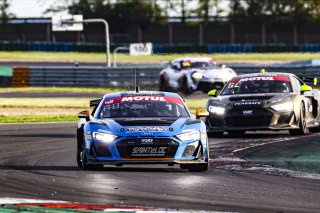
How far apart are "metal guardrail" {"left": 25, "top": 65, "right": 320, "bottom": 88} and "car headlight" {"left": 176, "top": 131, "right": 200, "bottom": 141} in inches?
1108

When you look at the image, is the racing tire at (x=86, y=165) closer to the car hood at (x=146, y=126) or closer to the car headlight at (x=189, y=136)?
the car hood at (x=146, y=126)

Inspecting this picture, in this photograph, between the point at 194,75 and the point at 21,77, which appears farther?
the point at 21,77

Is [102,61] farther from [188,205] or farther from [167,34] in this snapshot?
[188,205]

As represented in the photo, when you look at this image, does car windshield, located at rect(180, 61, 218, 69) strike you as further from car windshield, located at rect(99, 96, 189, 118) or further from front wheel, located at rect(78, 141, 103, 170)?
front wheel, located at rect(78, 141, 103, 170)

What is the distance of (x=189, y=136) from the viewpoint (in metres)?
14.7

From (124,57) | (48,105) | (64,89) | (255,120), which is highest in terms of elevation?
(255,120)

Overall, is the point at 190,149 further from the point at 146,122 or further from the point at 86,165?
the point at 86,165

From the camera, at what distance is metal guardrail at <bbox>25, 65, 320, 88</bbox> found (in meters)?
46.3

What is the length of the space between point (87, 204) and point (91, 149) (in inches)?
147

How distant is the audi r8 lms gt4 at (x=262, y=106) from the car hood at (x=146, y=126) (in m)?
6.36

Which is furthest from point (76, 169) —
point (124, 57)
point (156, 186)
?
point (124, 57)

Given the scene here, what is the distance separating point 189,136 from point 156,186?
181 centimetres

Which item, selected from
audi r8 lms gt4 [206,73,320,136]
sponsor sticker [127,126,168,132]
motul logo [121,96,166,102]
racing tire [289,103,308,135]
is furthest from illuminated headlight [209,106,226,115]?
sponsor sticker [127,126,168,132]

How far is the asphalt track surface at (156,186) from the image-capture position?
1138 centimetres
